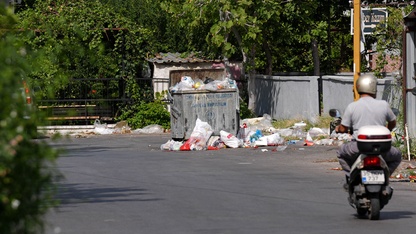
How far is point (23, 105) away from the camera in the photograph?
16.9 feet

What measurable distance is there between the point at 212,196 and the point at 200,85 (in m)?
13.3

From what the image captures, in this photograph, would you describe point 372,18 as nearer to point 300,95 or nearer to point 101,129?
point 300,95

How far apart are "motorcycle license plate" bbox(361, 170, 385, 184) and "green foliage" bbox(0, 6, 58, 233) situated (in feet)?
19.5

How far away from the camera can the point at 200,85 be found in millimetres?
26516

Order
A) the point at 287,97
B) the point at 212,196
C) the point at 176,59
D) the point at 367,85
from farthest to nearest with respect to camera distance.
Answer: the point at 176,59, the point at 287,97, the point at 212,196, the point at 367,85

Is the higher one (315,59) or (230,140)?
(315,59)

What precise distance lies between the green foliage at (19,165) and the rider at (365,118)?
6302 millimetres

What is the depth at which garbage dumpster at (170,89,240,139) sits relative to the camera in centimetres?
2588

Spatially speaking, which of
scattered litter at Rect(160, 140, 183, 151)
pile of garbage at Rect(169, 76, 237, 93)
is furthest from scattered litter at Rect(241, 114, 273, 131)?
scattered litter at Rect(160, 140, 183, 151)

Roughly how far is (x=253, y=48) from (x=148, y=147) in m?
12.4

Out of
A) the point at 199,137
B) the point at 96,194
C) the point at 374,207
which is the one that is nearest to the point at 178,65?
the point at 199,137

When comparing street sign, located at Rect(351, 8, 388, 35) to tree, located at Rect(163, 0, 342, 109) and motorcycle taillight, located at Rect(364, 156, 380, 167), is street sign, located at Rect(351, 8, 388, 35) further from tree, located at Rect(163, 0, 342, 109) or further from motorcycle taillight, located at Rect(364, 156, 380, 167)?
motorcycle taillight, located at Rect(364, 156, 380, 167)

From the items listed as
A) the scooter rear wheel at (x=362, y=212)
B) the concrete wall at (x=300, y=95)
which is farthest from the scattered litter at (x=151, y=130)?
the scooter rear wheel at (x=362, y=212)

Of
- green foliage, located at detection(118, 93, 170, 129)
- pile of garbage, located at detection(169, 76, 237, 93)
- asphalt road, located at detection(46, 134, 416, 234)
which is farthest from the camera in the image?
green foliage, located at detection(118, 93, 170, 129)
